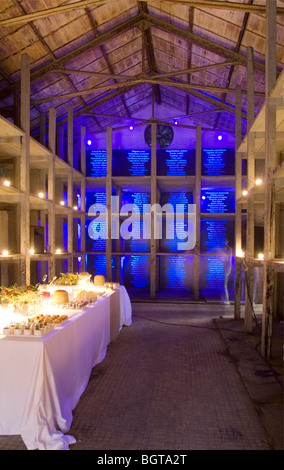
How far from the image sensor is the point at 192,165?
1180cm

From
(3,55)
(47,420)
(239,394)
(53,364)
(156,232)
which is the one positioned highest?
(3,55)

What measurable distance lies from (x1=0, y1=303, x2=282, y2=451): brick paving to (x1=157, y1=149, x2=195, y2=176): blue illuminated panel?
6464mm

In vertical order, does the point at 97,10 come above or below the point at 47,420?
above

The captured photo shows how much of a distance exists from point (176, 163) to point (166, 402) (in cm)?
899

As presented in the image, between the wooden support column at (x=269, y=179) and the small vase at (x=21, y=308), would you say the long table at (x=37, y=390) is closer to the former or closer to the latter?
the small vase at (x=21, y=308)

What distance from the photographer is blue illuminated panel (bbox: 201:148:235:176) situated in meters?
11.6

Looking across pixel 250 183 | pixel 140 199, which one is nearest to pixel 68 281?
pixel 250 183

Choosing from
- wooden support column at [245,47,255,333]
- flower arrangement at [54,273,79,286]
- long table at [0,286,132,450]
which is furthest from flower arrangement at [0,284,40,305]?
wooden support column at [245,47,255,333]

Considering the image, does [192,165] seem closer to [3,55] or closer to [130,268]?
[130,268]

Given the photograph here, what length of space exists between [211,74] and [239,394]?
868cm

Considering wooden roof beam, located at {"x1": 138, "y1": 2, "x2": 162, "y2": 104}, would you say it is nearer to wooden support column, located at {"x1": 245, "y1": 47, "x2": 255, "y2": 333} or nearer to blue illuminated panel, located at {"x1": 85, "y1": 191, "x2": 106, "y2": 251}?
wooden support column, located at {"x1": 245, "y1": 47, "x2": 255, "y2": 333}

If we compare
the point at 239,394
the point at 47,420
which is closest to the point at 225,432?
the point at 239,394

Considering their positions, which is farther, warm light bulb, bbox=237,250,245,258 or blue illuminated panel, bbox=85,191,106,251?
blue illuminated panel, bbox=85,191,106,251

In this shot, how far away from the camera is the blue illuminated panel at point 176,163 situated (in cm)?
1180
